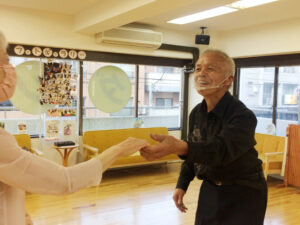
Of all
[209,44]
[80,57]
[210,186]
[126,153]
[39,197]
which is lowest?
[39,197]

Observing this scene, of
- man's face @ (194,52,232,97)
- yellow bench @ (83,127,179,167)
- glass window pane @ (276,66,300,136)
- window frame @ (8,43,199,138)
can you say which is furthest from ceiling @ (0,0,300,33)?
yellow bench @ (83,127,179,167)

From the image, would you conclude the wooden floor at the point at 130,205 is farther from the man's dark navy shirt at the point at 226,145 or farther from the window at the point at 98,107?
the man's dark navy shirt at the point at 226,145

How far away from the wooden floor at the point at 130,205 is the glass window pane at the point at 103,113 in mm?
1118

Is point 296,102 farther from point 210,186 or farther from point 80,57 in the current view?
point 210,186

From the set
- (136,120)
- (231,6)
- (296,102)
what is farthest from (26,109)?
(296,102)

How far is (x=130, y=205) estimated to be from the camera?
4.23 m

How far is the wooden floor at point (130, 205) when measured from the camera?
375cm

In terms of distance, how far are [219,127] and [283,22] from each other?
4572mm

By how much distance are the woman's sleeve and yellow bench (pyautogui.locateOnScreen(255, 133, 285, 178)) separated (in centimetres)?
459

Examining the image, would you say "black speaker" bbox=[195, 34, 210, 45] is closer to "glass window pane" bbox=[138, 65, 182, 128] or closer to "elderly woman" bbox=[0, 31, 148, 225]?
"glass window pane" bbox=[138, 65, 182, 128]

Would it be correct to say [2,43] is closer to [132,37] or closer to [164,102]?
[132,37]

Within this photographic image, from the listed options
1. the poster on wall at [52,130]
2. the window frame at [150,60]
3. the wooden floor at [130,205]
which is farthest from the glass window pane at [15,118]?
the wooden floor at [130,205]

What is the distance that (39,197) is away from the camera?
450 centimetres

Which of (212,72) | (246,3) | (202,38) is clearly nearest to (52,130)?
(202,38)
